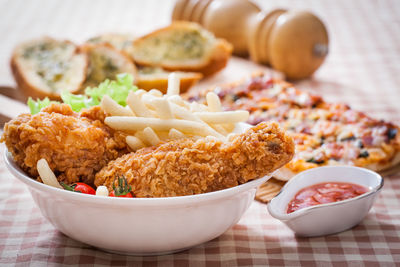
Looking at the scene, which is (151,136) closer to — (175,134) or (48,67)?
(175,134)

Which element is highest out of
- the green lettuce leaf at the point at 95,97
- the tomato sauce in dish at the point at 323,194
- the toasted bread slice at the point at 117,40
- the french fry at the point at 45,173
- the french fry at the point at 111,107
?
the french fry at the point at 111,107

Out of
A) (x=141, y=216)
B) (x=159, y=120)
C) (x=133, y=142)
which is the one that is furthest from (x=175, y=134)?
(x=141, y=216)

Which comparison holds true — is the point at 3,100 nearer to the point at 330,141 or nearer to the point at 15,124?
the point at 15,124

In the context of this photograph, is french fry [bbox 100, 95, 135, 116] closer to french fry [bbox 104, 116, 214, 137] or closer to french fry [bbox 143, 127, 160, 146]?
french fry [bbox 104, 116, 214, 137]

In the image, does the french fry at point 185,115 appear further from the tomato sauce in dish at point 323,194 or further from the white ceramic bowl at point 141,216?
the tomato sauce in dish at point 323,194

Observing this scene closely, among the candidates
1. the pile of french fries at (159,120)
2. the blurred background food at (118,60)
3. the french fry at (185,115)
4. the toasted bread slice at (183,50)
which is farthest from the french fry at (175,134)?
the toasted bread slice at (183,50)

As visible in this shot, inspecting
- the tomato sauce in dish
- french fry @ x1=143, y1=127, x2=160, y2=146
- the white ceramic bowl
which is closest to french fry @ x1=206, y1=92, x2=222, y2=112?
french fry @ x1=143, y1=127, x2=160, y2=146

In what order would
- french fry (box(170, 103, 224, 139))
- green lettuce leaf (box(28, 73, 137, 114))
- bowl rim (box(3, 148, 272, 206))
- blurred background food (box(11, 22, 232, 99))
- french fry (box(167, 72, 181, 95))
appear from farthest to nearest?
blurred background food (box(11, 22, 232, 99)) → green lettuce leaf (box(28, 73, 137, 114)) → french fry (box(167, 72, 181, 95)) → french fry (box(170, 103, 224, 139)) → bowl rim (box(3, 148, 272, 206))
